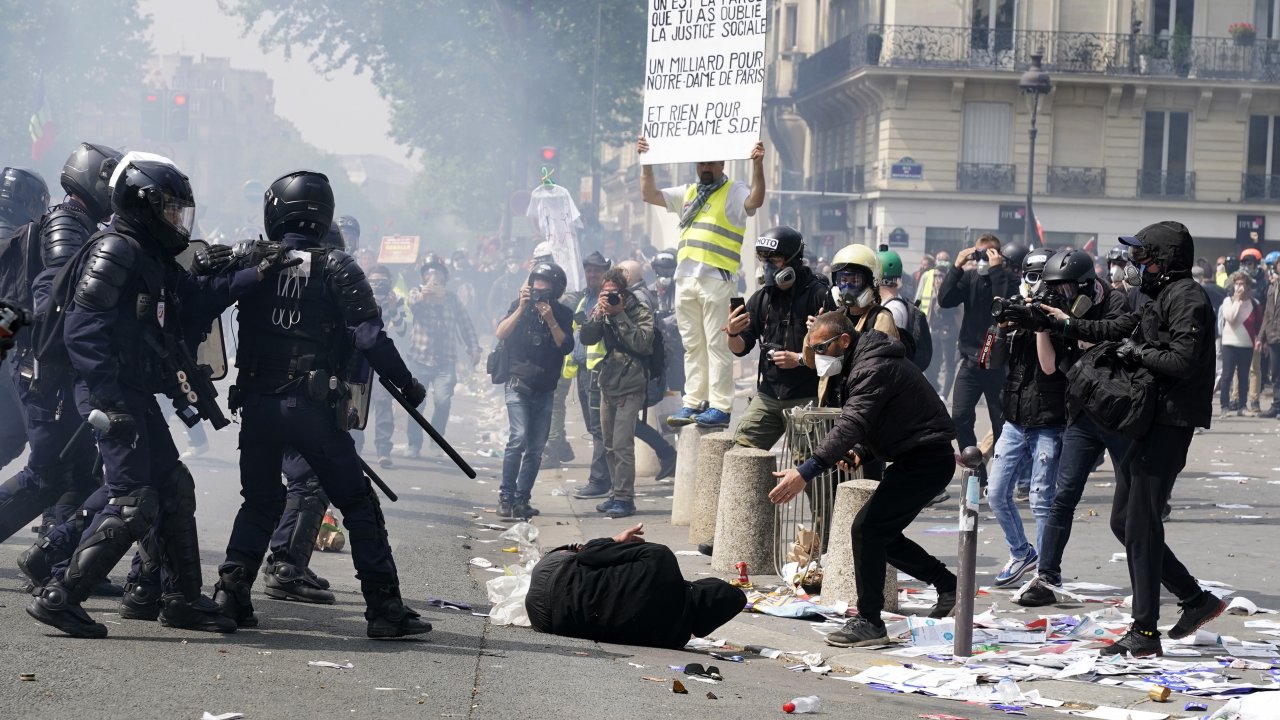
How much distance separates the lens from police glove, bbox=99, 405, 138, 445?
6141mm

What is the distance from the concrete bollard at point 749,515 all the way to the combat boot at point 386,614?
280 centimetres

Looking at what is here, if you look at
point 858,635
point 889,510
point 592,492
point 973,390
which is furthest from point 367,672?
point 592,492

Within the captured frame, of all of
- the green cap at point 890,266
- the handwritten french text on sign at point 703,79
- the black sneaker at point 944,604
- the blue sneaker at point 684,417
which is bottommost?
the black sneaker at point 944,604

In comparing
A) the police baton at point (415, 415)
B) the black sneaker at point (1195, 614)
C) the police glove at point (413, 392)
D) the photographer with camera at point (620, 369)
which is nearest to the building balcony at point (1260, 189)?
the photographer with camera at point (620, 369)

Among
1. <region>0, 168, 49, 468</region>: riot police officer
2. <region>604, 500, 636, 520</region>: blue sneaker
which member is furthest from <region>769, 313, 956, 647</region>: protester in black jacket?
<region>604, 500, 636, 520</region>: blue sneaker

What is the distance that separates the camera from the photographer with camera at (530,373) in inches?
478

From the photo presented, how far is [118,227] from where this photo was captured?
6426 mm

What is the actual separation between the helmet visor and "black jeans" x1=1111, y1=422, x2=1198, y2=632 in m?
4.06

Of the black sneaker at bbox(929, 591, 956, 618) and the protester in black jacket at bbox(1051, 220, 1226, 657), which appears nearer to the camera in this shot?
the protester in black jacket at bbox(1051, 220, 1226, 657)

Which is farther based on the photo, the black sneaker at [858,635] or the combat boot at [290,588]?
the combat boot at [290,588]

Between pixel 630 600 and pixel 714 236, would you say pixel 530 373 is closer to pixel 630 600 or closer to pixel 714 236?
pixel 714 236

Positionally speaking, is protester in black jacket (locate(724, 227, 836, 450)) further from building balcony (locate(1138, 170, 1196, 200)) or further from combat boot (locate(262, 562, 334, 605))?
building balcony (locate(1138, 170, 1196, 200))

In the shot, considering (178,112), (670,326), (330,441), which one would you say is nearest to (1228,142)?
(178,112)

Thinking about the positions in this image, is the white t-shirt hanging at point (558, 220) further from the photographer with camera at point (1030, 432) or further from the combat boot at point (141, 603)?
the combat boot at point (141, 603)
